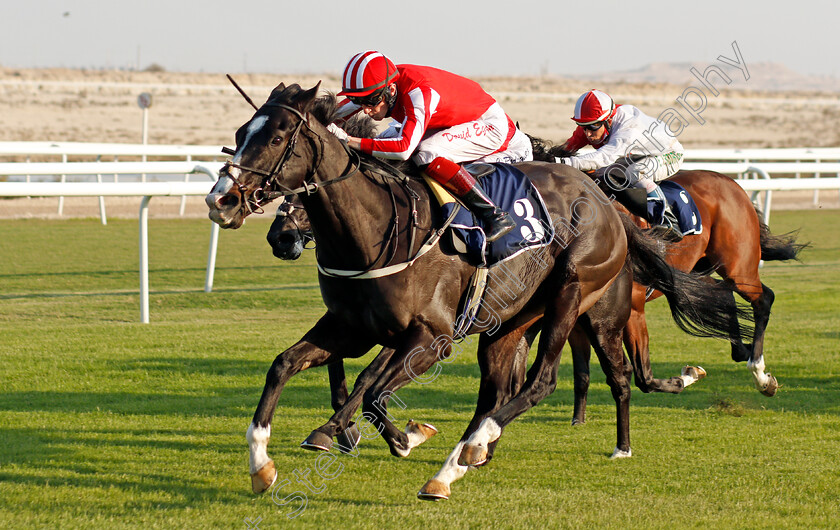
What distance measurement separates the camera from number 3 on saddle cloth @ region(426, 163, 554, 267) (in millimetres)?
4125

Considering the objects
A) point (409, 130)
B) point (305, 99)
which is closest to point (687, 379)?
point (409, 130)

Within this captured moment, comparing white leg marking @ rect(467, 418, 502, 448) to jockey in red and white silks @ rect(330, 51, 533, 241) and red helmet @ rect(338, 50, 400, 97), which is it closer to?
jockey in red and white silks @ rect(330, 51, 533, 241)

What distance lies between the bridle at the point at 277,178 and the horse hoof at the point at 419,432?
1336mm

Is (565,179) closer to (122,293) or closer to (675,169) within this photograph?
(675,169)

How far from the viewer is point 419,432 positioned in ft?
14.8

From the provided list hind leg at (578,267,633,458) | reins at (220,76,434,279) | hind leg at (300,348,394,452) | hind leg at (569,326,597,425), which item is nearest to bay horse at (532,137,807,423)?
hind leg at (569,326,597,425)

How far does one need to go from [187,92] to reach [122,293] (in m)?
35.3

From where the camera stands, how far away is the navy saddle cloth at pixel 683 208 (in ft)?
20.2

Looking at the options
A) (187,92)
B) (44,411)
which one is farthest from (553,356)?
(187,92)

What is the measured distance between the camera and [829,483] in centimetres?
407

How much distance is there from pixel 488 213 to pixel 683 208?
243 cm

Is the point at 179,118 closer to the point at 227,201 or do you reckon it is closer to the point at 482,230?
the point at 482,230

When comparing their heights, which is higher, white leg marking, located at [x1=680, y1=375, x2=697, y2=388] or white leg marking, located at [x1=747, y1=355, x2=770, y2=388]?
white leg marking, located at [x1=680, y1=375, x2=697, y2=388]

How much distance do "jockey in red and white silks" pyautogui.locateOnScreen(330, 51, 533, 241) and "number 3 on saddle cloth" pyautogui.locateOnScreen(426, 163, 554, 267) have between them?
6 centimetres
